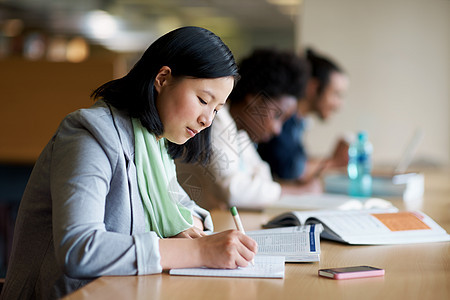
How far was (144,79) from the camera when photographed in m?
1.02

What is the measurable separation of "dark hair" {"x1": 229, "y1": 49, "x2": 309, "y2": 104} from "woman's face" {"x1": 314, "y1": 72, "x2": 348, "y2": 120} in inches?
22.3

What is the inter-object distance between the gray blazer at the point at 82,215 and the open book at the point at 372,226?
47cm

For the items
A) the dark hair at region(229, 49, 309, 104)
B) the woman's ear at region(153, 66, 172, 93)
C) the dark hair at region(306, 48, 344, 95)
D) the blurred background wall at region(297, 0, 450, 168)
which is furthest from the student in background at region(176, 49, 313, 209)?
the blurred background wall at region(297, 0, 450, 168)

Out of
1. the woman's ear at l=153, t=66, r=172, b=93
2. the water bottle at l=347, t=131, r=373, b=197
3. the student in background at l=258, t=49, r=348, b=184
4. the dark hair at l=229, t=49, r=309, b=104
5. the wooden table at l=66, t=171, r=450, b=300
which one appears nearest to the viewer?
the wooden table at l=66, t=171, r=450, b=300

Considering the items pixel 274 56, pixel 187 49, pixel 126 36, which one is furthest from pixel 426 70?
pixel 126 36

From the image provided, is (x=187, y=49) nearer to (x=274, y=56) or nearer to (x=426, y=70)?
(x=274, y=56)

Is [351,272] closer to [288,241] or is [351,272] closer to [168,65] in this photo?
[288,241]

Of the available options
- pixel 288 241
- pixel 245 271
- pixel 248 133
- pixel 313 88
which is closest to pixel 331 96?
pixel 313 88

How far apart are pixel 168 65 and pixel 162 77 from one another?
0.03m

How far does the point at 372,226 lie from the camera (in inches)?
51.0

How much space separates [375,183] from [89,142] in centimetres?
155

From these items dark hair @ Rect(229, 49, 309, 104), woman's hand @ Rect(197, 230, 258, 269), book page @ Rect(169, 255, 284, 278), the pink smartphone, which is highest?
dark hair @ Rect(229, 49, 309, 104)

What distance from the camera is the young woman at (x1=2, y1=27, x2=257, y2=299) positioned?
32.8 inches

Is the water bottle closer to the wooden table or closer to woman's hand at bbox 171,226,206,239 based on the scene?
the wooden table
